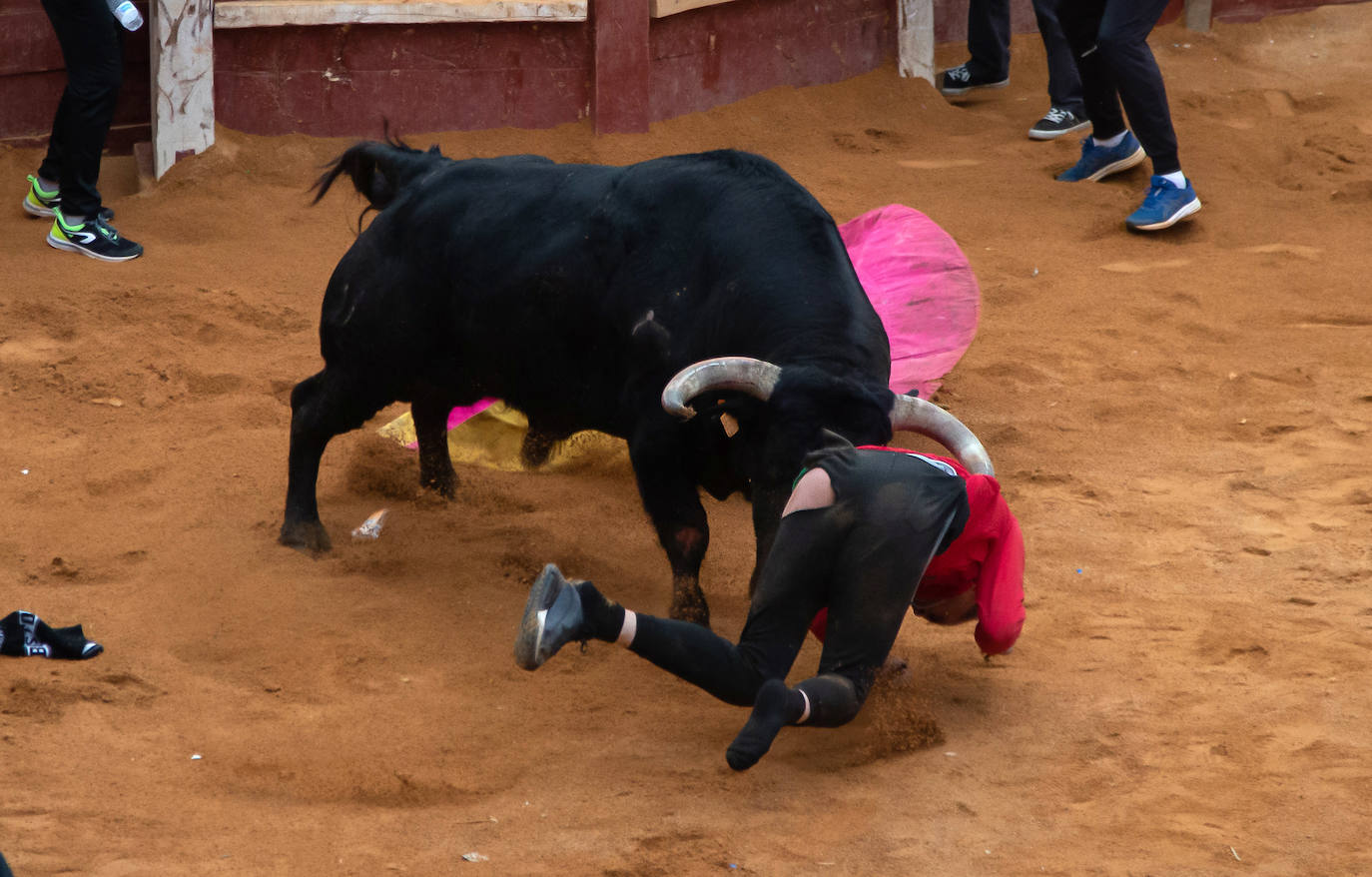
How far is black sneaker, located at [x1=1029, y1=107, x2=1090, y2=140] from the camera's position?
28.7 feet

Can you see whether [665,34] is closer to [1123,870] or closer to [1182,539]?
[1182,539]

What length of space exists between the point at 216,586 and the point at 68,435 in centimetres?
137

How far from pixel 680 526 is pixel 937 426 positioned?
82 centimetres

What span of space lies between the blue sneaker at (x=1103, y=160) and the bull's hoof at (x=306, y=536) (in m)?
5.04

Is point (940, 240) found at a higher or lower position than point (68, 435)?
higher

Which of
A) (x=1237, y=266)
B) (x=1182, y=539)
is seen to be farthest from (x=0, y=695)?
(x=1237, y=266)

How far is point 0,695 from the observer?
345cm

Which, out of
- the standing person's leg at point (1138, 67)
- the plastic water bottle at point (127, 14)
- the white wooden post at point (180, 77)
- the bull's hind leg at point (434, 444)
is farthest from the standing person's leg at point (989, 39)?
the bull's hind leg at point (434, 444)

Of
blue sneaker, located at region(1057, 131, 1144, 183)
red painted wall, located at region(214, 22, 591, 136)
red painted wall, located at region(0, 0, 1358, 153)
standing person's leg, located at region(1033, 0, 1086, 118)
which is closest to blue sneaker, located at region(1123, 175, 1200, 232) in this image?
blue sneaker, located at region(1057, 131, 1144, 183)

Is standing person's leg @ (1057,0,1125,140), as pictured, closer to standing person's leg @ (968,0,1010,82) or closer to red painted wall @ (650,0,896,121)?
standing person's leg @ (968,0,1010,82)

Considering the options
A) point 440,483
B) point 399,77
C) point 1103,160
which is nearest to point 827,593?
point 440,483

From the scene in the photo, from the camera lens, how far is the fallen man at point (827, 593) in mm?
3162

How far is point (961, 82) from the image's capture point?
30.9 ft

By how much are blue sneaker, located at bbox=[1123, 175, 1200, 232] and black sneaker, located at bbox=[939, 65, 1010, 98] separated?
2.20m
